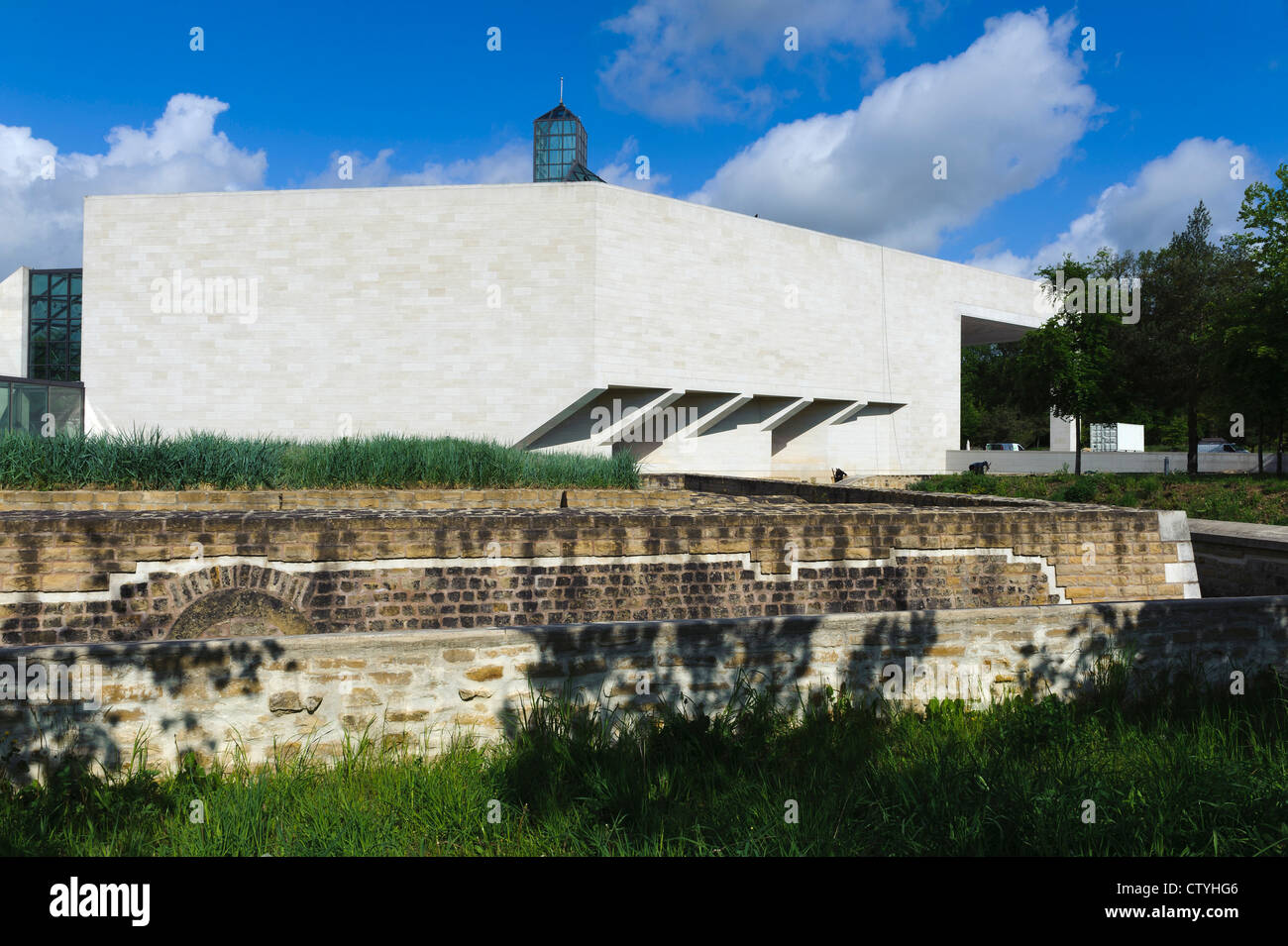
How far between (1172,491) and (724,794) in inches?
780

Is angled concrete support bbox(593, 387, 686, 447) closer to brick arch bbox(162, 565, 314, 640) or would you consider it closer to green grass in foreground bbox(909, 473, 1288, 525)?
green grass in foreground bbox(909, 473, 1288, 525)

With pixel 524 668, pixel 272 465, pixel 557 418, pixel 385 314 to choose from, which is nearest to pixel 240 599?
pixel 524 668

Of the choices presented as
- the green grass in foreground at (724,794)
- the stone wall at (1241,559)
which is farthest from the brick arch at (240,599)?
the stone wall at (1241,559)

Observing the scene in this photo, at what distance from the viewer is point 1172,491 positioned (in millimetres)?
18672

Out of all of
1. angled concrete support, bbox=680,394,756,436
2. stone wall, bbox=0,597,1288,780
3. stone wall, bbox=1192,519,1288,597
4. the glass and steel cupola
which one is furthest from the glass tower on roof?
stone wall, bbox=0,597,1288,780

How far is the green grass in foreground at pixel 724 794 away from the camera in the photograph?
124 inches

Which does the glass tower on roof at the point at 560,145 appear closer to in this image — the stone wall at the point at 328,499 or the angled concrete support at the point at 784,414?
the angled concrete support at the point at 784,414

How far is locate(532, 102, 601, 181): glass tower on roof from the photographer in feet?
121

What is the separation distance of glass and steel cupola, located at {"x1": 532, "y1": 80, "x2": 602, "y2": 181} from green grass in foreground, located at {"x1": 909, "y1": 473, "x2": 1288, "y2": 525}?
24.1 metres

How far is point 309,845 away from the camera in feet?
10.3

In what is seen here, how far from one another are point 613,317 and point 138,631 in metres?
18.1

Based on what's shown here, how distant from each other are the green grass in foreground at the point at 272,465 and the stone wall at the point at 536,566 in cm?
534
